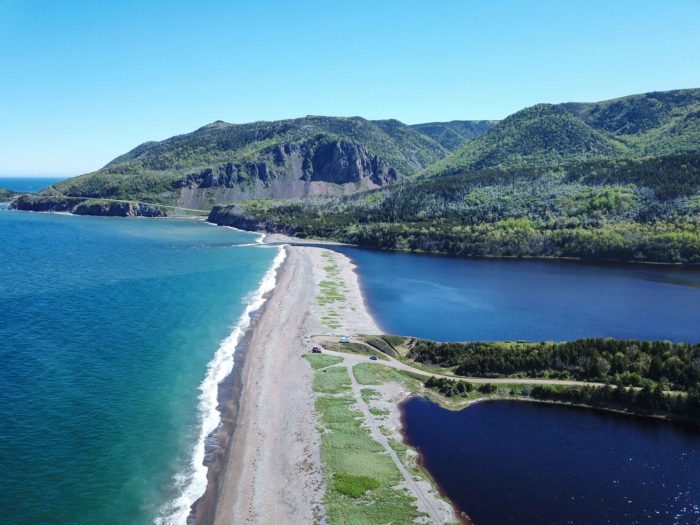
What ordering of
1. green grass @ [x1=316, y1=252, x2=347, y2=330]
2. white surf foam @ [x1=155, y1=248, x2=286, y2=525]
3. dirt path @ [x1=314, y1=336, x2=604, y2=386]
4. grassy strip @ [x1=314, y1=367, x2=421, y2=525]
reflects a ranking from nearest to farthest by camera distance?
grassy strip @ [x1=314, y1=367, x2=421, y2=525], white surf foam @ [x1=155, y1=248, x2=286, y2=525], dirt path @ [x1=314, y1=336, x2=604, y2=386], green grass @ [x1=316, y1=252, x2=347, y2=330]

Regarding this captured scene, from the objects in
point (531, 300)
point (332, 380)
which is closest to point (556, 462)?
point (332, 380)

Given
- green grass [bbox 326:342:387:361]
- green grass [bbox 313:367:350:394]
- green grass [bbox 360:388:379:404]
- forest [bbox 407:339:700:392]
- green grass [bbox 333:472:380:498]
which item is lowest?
green grass [bbox 333:472:380:498]

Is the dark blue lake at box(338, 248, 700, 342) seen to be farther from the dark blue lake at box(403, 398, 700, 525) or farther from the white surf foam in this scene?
the dark blue lake at box(403, 398, 700, 525)

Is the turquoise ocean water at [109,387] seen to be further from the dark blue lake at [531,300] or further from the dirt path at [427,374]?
the dark blue lake at [531,300]

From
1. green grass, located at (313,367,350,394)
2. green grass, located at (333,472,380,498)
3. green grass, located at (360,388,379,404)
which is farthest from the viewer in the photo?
green grass, located at (313,367,350,394)

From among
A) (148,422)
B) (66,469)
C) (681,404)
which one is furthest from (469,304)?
(66,469)

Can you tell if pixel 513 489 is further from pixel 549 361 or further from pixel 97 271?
pixel 97 271

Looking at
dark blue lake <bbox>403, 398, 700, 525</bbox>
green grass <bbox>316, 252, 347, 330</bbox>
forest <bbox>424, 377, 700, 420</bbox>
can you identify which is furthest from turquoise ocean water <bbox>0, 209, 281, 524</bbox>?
forest <bbox>424, 377, 700, 420</bbox>

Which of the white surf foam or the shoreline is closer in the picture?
the white surf foam
